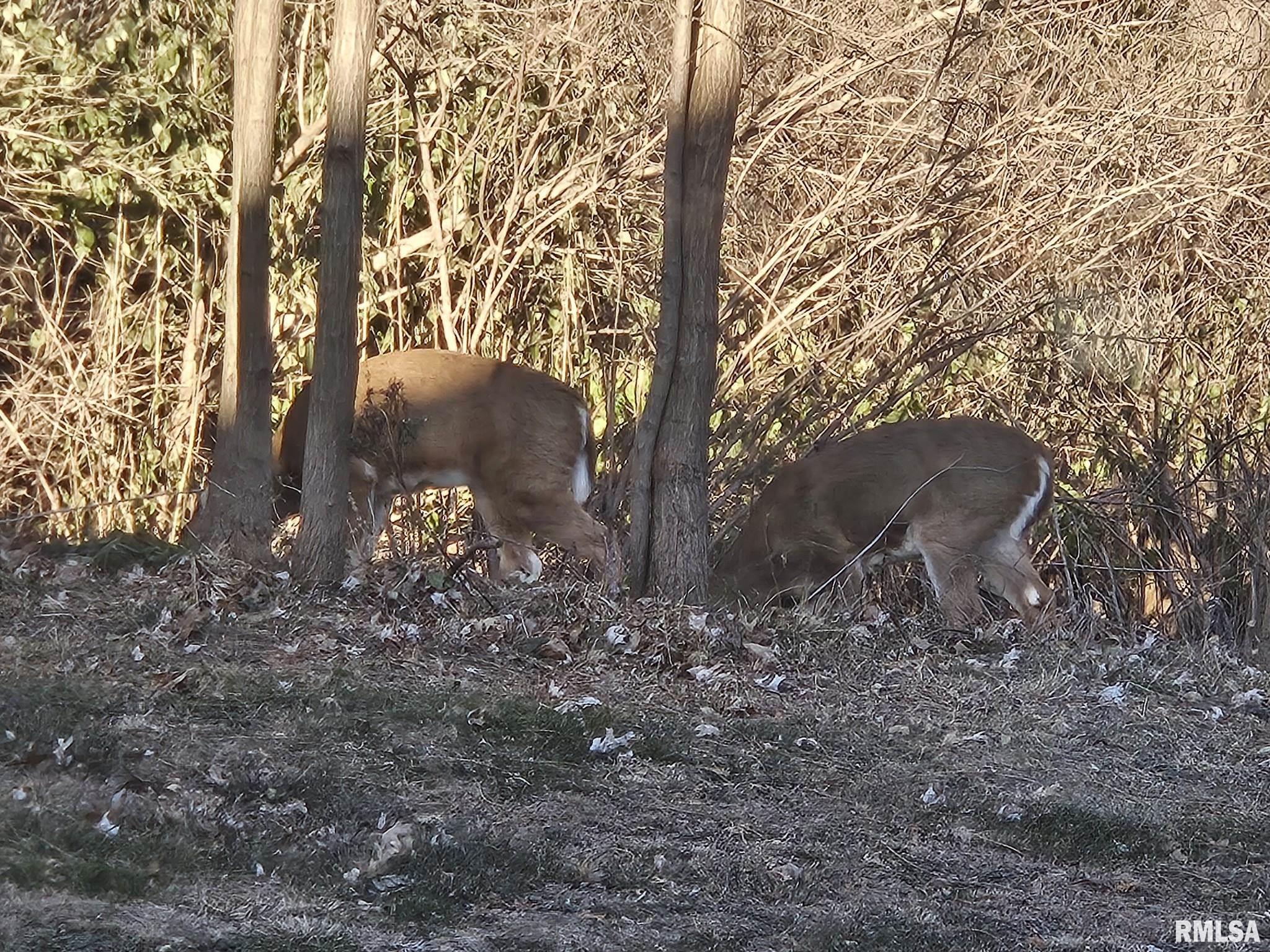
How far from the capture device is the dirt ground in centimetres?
410

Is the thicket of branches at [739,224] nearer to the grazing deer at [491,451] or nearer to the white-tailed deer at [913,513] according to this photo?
the white-tailed deer at [913,513]

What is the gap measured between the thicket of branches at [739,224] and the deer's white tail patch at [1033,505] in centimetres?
98

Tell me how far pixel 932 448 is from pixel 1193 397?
2629 millimetres

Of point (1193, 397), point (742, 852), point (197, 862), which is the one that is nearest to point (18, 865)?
point (197, 862)

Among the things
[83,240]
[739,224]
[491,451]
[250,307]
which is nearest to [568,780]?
[250,307]

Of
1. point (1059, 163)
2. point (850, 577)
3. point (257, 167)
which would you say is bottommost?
point (850, 577)

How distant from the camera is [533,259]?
10.5 meters

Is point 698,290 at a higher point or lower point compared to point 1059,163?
lower

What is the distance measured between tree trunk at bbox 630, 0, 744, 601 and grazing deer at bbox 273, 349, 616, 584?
196cm

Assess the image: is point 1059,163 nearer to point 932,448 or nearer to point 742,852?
point 932,448

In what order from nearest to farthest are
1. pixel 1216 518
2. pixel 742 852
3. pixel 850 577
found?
1. pixel 742 852
2. pixel 850 577
3. pixel 1216 518

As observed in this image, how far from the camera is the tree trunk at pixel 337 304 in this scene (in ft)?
21.8

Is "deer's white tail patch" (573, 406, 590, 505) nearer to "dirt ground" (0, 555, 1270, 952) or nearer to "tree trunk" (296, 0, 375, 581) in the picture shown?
"dirt ground" (0, 555, 1270, 952)

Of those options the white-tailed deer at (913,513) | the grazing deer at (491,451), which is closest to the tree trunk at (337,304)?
the grazing deer at (491,451)
